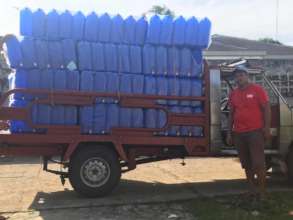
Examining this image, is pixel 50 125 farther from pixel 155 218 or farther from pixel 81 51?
pixel 155 218

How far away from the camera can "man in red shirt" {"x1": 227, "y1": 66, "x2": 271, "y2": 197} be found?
8.15 metres

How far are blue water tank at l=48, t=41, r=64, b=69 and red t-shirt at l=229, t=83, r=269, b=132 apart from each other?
2.63 m

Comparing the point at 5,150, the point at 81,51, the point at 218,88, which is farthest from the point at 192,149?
the point at 5,150

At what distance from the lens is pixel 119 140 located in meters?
8.86

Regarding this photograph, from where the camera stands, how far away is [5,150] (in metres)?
8.61

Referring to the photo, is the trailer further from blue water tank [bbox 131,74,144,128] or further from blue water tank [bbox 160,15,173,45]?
blue water tank [bbox 160,15,173,45]

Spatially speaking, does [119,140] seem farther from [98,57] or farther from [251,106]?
[251,106]

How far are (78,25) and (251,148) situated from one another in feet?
10.1

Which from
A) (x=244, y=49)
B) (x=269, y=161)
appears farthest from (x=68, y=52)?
(x=244, y=49)

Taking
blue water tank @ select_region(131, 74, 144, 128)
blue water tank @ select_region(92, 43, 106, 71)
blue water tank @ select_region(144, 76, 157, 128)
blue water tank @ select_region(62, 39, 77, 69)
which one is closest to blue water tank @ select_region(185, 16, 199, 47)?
blue water tank @ select_region(144, 76, 157, 128)

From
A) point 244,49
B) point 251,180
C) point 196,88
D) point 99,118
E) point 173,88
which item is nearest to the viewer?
point 251,180

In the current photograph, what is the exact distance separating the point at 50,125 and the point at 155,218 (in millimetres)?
2233

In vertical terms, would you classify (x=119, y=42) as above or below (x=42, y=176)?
above

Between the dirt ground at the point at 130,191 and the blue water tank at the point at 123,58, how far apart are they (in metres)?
1.96
